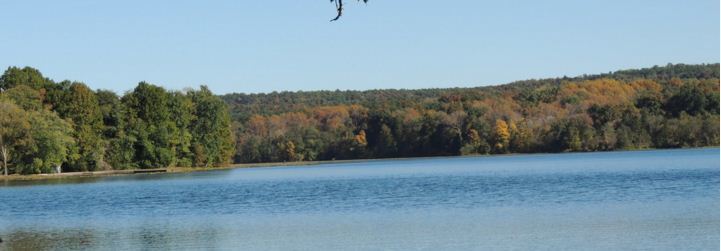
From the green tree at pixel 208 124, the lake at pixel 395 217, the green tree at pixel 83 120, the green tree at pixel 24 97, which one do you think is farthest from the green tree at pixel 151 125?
the lake at pixel 395 217

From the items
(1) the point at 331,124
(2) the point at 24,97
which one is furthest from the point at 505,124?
(2) the point at 24,97

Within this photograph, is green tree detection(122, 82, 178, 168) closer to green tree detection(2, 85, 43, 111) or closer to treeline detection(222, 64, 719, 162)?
green tree detection(2, 85, 43, 111)

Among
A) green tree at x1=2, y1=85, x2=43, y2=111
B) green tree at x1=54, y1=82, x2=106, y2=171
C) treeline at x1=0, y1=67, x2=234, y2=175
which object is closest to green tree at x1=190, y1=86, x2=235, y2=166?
treeline at x1=0, y1=67, x2=234, y2=175

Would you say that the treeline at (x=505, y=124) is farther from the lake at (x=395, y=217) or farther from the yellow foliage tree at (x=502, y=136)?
the lake at (x=395, y=217)

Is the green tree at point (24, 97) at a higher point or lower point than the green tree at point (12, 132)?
higher

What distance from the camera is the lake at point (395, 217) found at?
29000 millimetres

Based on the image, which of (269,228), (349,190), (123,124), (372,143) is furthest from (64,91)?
(269,228)

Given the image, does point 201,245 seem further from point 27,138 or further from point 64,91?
point 64,91

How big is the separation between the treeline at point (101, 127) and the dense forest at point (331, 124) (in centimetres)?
11

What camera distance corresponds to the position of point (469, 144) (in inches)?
5719

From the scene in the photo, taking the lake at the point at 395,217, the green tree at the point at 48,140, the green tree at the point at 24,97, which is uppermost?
the green tree at the point at 24,97

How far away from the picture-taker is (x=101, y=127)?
330ft

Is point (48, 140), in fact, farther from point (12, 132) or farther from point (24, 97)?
point (24, 97)

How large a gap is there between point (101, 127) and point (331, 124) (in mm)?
63739
